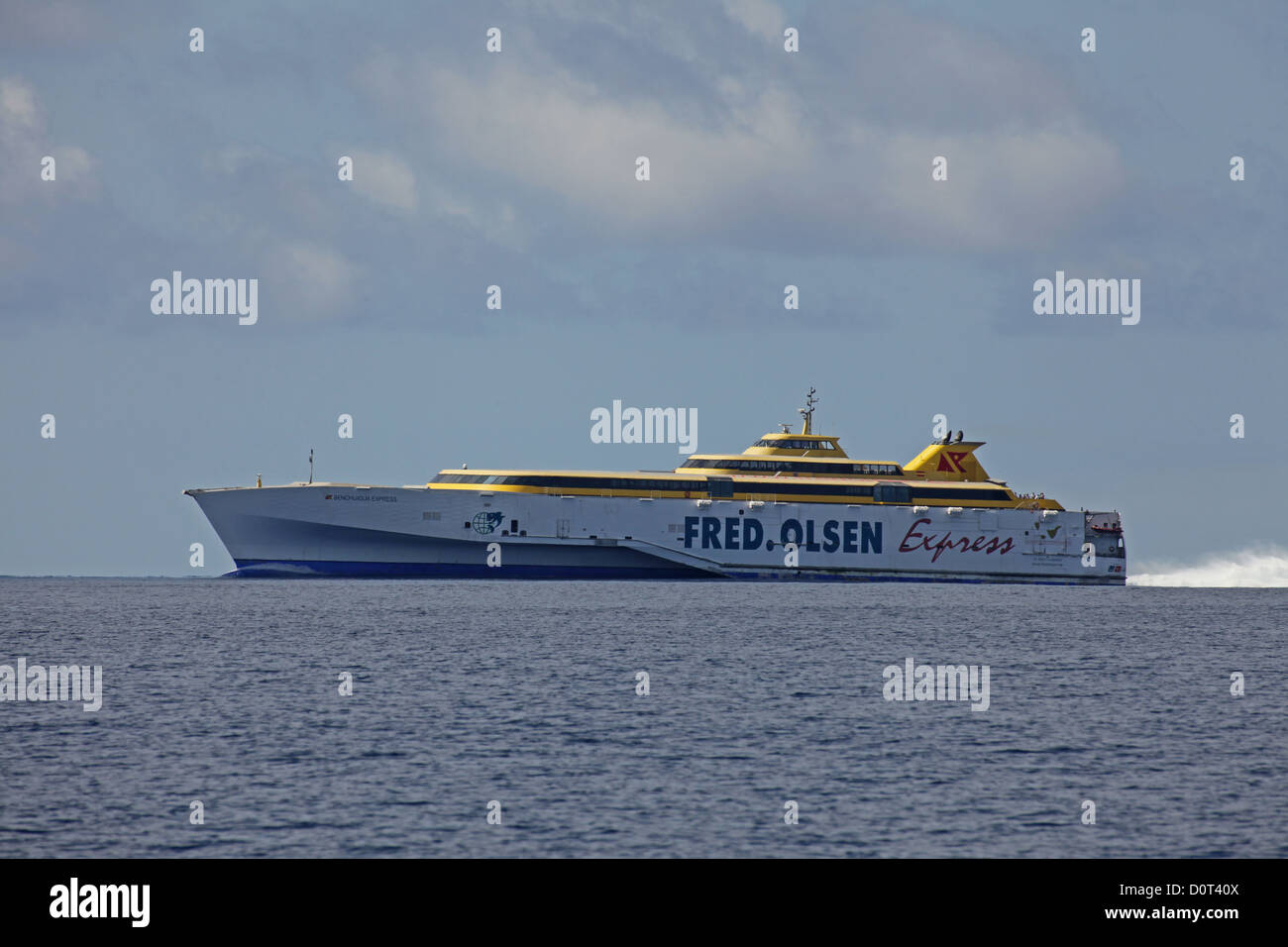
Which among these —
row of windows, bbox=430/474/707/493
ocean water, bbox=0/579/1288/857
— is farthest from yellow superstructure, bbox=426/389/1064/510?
ocean water, bbox=0/579/1288/857

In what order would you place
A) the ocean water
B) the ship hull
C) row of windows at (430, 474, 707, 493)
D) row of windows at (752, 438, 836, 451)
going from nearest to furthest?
1. the ocean water
2. the ship hull
3. row of windows at (430, 474, 707, 493)
4. row of windows at (752, 438, 836, 451)

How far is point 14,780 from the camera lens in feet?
77.7

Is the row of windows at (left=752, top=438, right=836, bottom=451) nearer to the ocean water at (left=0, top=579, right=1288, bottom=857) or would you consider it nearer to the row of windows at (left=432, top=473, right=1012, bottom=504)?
the row of windows at (left=432, top=473, right=1012, bottom=504)

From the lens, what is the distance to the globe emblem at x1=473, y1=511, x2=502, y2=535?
258 ft

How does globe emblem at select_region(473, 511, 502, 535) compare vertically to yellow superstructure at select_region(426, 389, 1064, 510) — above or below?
below

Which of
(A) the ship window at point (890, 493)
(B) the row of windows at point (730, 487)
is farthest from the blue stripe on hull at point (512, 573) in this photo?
(B) the row of windows at point (730, 487)

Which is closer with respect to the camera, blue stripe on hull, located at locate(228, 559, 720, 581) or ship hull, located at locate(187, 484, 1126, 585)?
ship hull, located at locate(187, 484, 1126, 585)

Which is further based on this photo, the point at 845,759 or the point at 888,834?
the point at 845,759

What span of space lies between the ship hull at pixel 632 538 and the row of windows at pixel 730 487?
30.7 inches

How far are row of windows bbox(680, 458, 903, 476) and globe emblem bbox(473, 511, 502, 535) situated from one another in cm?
1377
